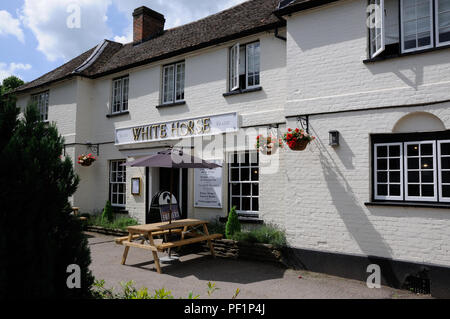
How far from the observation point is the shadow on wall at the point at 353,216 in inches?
245

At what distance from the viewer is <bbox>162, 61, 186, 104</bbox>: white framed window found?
35.4ft

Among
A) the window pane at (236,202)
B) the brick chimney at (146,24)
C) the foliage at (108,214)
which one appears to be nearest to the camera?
the window pane at (236,202)

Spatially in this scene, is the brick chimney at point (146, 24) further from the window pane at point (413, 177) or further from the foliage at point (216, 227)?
the window pane at point (413, 177)

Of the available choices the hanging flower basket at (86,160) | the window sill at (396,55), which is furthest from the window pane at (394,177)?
the hanging flower basket at (86,160)

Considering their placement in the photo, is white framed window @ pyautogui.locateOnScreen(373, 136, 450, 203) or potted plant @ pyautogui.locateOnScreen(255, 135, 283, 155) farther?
potted plant @ pyautogui.locateOnScreen(255, 135, 283, 155)

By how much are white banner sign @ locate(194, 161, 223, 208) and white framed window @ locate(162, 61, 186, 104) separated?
2498 mm

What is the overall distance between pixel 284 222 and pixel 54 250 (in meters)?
5.72

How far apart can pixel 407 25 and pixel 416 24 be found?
0.49 feet

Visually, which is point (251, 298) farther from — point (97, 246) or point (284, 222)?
point (97, 246)

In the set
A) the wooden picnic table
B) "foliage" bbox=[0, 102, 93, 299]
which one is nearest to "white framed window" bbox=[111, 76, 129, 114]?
the wooden picnic table

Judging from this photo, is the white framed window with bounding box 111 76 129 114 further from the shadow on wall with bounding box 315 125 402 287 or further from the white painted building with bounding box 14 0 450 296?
the shadow on wall with bounding box 315 125 402 287

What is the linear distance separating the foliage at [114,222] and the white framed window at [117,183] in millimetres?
633
